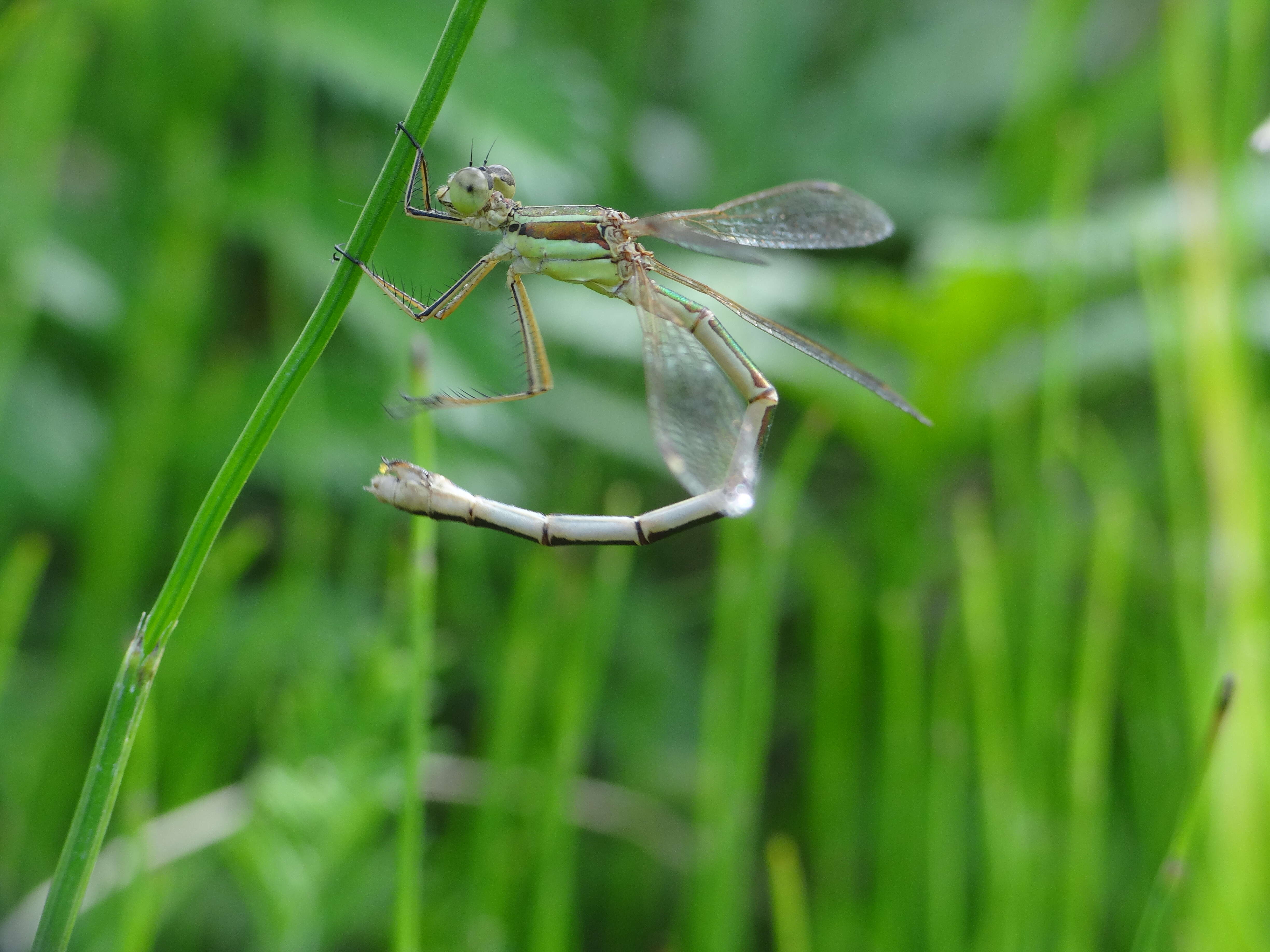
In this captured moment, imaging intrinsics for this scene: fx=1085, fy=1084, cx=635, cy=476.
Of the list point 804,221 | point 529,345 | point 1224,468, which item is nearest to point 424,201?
point 529,345

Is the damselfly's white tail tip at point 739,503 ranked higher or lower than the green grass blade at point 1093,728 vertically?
higher

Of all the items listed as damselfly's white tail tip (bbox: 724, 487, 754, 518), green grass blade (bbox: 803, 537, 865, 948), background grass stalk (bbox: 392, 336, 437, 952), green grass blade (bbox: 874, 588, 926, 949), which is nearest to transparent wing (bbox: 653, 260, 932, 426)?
damselfly's white tail tip (bbox: 724, 487, 754, 518)

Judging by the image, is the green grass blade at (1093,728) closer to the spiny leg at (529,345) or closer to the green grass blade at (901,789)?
the green grass blade at (901,789)

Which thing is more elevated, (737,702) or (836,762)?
(737,702)

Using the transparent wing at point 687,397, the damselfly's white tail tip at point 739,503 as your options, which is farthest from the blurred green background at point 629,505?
the damselfly's white tail tip at point 739,503

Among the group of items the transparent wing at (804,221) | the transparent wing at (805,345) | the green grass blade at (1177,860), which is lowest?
the green grass blade at (1177,860)

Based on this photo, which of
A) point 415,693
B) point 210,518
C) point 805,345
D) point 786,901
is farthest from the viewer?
point 786,901

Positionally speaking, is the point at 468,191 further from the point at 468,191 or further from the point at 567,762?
the point at 567,762
